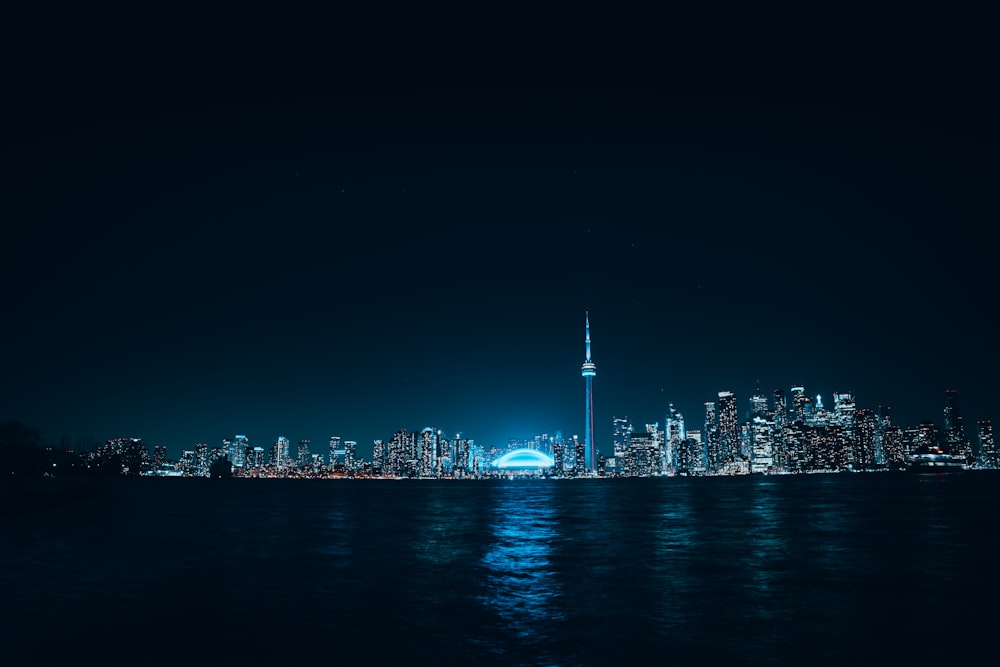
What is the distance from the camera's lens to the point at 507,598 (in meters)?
24.1

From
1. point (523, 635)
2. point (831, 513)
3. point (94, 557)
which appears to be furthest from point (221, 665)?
point (831, 513)

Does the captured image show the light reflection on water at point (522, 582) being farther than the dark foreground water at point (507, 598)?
Yes

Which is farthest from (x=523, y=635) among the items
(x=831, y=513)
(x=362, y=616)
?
(x=831, y=513)

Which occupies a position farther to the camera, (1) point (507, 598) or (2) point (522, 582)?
(2) point (522, 582)

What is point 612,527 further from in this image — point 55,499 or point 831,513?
point 55,499

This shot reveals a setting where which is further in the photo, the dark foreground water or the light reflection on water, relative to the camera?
the light reflection on water

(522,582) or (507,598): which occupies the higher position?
(507,598)

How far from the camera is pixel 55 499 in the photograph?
105125 millimetres

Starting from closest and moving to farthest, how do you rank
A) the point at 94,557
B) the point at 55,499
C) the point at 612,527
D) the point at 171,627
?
the point at 171,627
the point at 94,557
the point at 612,527
the point at 55,499

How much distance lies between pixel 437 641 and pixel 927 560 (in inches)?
1153

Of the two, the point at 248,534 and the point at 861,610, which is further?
the point at 248,534

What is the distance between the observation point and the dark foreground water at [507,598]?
17.4 metres

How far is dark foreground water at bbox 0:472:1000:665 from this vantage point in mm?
17375

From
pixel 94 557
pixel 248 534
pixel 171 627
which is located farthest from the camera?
pixel 248 534
